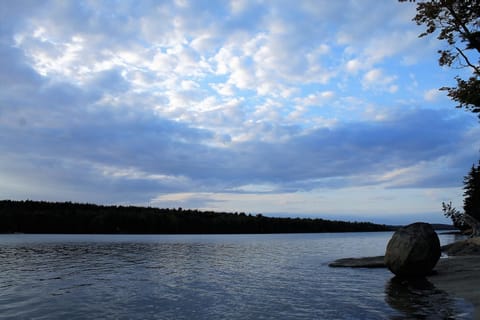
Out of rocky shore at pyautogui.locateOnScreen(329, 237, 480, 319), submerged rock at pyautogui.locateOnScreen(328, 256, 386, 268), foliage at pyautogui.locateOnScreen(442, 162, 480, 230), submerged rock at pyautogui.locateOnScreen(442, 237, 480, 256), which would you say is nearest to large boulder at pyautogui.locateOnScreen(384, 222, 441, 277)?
rocky shore at pyautogui.locateOnScreen(329, 237, 480, 319)

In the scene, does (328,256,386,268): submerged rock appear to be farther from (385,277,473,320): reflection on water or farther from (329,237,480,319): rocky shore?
(385,277,473,320): reflection on water

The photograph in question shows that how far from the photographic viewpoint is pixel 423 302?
17500mm

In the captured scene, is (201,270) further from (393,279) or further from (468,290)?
(468,290)

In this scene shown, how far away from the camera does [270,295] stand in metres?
20.6

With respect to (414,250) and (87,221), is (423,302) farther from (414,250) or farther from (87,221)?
(87,221)

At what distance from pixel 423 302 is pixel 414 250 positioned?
728 cm

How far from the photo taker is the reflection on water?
49.2 feet

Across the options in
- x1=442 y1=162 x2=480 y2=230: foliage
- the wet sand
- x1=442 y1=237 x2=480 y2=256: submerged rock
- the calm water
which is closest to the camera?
the calm water

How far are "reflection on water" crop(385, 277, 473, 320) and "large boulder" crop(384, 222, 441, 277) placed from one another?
1170 mm

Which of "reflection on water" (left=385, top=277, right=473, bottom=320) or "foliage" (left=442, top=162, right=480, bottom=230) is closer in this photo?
"reflection on water" (left=385, top=277, right=473, bottom=320)

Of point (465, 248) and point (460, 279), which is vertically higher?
point (465, 248)

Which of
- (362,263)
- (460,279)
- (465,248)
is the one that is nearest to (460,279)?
(460,279)

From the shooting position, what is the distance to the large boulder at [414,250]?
24.1 metres

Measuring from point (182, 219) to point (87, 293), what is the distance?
154 m
